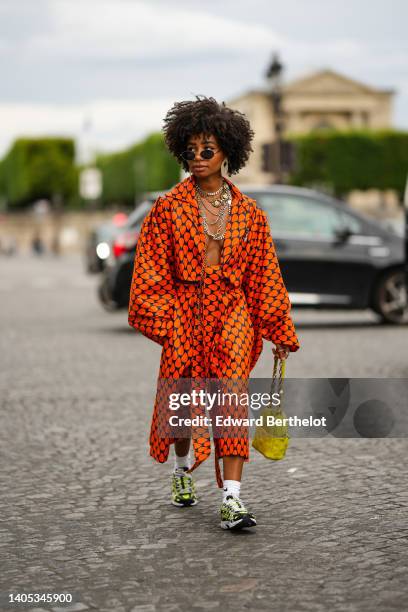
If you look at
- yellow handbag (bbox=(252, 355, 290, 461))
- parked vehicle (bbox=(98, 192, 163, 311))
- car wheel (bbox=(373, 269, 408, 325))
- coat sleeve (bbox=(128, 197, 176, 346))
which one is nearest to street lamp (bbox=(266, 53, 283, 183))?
car wheel (bbox=(373, 269, 408, 325))

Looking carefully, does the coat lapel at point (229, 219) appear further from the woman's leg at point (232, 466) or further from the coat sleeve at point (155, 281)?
the woman's leg at point (232, 466)

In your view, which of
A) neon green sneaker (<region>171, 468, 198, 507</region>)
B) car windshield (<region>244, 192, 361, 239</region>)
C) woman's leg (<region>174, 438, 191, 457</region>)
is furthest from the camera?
car windshield (<region>244, 192, 361, 239</region>)

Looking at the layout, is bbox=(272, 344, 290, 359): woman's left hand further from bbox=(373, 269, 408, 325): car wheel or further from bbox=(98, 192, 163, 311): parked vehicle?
bbox=(373, 269, 408, 325): car wheel

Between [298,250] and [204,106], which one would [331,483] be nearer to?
[204,106]

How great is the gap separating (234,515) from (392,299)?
10345 mm

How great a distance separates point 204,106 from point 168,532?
5.24 ft

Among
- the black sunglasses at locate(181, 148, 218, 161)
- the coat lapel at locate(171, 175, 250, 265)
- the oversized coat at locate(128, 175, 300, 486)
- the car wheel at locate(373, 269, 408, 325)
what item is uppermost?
the black sunglasses at locate(181, 148, 218, 161)

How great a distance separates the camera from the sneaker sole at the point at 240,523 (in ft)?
15.6

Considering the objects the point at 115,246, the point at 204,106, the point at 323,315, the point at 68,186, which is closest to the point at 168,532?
the point at 204,106

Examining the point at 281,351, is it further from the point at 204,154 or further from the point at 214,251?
the point at 204,154

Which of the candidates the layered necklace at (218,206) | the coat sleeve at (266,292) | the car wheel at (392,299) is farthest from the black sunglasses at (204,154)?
the car wheel at (392,299)

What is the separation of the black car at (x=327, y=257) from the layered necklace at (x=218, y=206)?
9224 millimetres

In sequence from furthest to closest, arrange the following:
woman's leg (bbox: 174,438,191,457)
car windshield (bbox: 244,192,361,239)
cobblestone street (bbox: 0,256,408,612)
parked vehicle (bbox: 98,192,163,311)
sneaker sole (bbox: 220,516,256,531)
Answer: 1. car windshield (bbox: 244,192,361,239)
2. parked vehicle (bbox: 98,192,163,311)
3. woman's leg (bbox: 174,438,191,457)
4. sneaker sole (bbox: 220,516,256,531)
5. cobblestone street (bbox: 0,256,408,612)

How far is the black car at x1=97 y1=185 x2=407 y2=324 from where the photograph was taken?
1439cm
